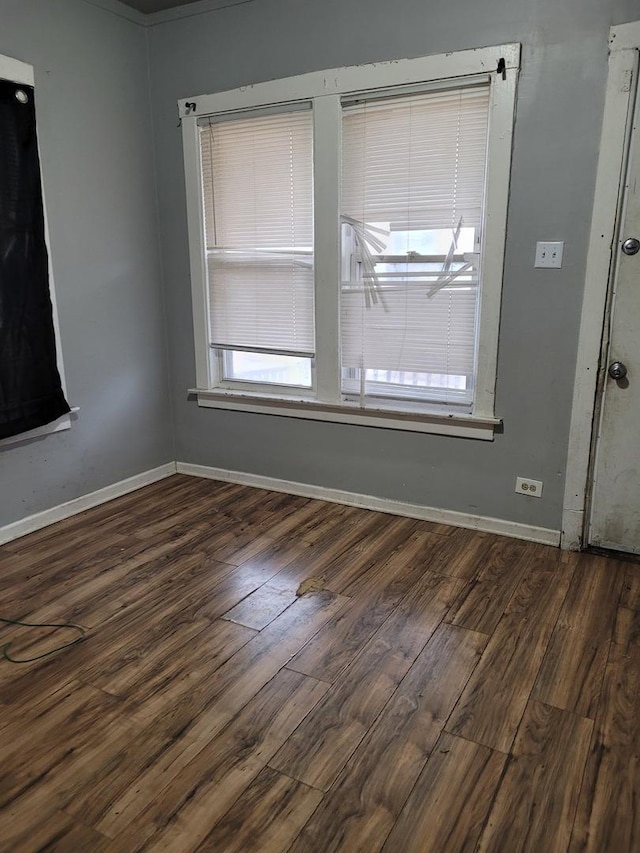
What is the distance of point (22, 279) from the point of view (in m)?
2.86

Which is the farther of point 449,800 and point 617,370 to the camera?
point 617,370

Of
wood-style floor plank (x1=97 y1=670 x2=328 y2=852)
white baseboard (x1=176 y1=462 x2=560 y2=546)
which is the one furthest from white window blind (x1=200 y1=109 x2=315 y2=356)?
wood-style floor plank (x1=97 y1=670 x2=328 y2=852)

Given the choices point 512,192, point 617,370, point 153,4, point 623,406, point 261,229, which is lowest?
point 623,406

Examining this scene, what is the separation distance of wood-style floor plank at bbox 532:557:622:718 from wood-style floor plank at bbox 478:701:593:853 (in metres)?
0.08

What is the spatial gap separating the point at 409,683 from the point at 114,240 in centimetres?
278

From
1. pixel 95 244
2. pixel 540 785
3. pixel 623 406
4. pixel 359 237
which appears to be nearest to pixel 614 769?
pixel 540 785

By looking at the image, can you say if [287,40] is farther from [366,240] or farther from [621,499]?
[621,499]

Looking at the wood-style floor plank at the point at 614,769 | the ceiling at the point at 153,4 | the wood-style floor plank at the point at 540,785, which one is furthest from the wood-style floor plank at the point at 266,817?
the ceiling at the point at 153,4

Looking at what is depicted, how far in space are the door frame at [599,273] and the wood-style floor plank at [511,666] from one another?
429mm

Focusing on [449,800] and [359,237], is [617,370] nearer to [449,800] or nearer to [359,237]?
[359,237]

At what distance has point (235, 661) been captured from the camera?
2.04m

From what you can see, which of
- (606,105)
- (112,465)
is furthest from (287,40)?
(112,465)

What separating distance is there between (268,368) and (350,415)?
24.2 inches

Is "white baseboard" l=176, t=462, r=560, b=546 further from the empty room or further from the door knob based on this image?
the door knob
